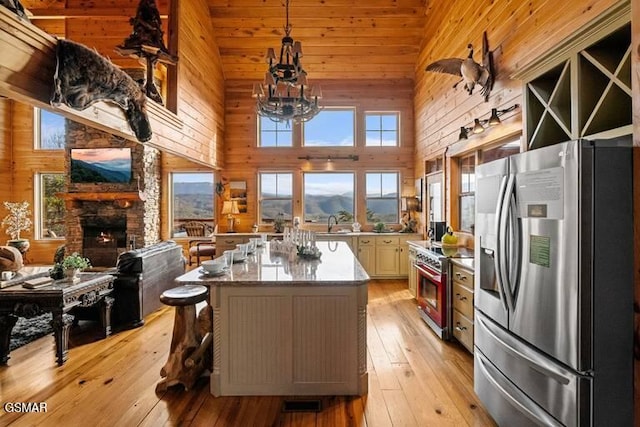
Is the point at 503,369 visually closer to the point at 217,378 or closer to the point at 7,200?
the point at 217,378

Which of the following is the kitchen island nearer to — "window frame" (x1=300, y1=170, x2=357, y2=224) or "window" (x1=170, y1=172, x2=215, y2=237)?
"window frame" (x1=300, y1=170, x2=357, y2=224)

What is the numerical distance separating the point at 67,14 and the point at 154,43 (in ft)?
11.1

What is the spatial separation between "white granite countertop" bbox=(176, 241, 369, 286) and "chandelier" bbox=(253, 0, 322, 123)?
5.34 ft

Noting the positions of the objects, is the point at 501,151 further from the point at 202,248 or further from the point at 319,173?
the point at 202,248

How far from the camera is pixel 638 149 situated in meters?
1.19

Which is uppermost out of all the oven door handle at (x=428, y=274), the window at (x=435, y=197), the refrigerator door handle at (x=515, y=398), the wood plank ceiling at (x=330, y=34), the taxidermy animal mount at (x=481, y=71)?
the wood plank ceiling at (x=330, y=34)

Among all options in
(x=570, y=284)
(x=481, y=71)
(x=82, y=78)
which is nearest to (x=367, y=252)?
(x=481, y=71)

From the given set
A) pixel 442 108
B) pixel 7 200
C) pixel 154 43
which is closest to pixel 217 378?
pixel 154 43

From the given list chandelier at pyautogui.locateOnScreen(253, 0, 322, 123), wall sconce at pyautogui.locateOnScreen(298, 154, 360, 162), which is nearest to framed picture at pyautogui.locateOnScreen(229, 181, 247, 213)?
wall sconce at pyautogui.locateOnScreen(298, 154, 360, 162)

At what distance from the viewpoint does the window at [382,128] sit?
6941mm

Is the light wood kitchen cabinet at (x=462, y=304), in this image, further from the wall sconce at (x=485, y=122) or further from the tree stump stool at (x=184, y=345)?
the tree stump stool at (x=184, y=345)

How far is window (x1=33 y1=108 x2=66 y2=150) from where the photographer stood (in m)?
7.89

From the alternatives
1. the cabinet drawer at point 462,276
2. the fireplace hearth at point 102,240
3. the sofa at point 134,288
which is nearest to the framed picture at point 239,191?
the fireplace hearth at point 102,240

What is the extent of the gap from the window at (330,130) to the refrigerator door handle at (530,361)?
541 cm
